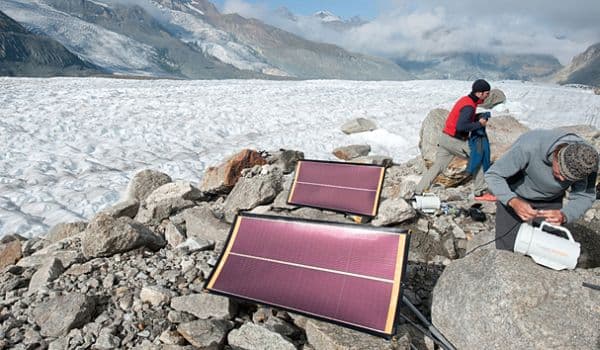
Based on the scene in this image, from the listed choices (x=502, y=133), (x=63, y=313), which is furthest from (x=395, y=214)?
(x=502, y=133)

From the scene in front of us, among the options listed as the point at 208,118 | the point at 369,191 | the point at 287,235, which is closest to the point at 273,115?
the point at 208,118

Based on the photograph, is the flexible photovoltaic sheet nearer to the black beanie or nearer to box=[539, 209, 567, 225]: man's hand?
the black beanie

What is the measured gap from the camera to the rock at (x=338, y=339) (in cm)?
340

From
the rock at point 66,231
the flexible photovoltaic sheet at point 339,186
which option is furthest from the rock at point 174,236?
the rock at point 66,231

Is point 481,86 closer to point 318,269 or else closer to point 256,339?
point 318,269

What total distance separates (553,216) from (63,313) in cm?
527

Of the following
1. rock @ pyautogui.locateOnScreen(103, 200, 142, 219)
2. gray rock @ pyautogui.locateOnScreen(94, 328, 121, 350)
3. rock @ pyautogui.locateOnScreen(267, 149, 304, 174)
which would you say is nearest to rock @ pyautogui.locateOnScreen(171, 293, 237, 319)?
gray rock @ pyautogui.locateOnScreen(94, 328, 121, 350)

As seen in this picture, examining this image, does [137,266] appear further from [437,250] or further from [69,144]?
[69,144]

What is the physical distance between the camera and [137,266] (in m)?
5.14

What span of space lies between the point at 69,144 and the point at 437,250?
16.7m

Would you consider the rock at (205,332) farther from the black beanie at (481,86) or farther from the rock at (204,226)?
the black beanie at (481,86)

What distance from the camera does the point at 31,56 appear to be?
187 meters

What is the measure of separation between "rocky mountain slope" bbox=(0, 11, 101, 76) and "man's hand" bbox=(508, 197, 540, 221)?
21217 cm

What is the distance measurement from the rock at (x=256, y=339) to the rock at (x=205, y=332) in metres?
0.11
